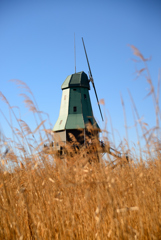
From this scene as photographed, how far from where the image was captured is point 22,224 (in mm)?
2521

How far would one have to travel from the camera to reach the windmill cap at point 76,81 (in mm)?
19938

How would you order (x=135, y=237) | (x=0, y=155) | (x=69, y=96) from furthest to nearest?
(x=69, y=96) → (x=0, y=155) → (x=135, y=237)

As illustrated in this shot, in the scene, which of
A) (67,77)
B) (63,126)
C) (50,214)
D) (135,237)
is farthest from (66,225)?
(67,77)

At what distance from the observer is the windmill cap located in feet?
65.4

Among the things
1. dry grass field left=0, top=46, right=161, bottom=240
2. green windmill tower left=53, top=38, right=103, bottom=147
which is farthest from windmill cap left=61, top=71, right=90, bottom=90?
dry grass field left=0, top=46, right=161, bottom=240

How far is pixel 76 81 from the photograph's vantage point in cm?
2005

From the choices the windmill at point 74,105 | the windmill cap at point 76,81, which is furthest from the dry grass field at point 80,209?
the windmill cap at point 76,81

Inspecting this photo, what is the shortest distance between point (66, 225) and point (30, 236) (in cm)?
35

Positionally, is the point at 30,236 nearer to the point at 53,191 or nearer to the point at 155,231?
the point at 53,191

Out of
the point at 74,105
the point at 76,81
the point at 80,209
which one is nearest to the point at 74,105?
the point at 74,105

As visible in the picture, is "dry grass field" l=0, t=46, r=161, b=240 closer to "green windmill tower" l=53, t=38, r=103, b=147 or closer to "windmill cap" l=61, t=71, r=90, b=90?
"green windmill tower" l=53, t=38, r=103, b=147

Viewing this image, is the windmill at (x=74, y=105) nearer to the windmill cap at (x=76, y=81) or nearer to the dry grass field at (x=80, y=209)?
the windmill cap at (x=76, y=81)

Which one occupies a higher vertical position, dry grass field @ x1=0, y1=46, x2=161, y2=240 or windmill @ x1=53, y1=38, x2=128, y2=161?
windmill @ x1=53, y1=38, x2=128, y2=161

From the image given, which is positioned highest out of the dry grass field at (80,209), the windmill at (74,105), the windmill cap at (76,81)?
the windmill cap at (76,81)
